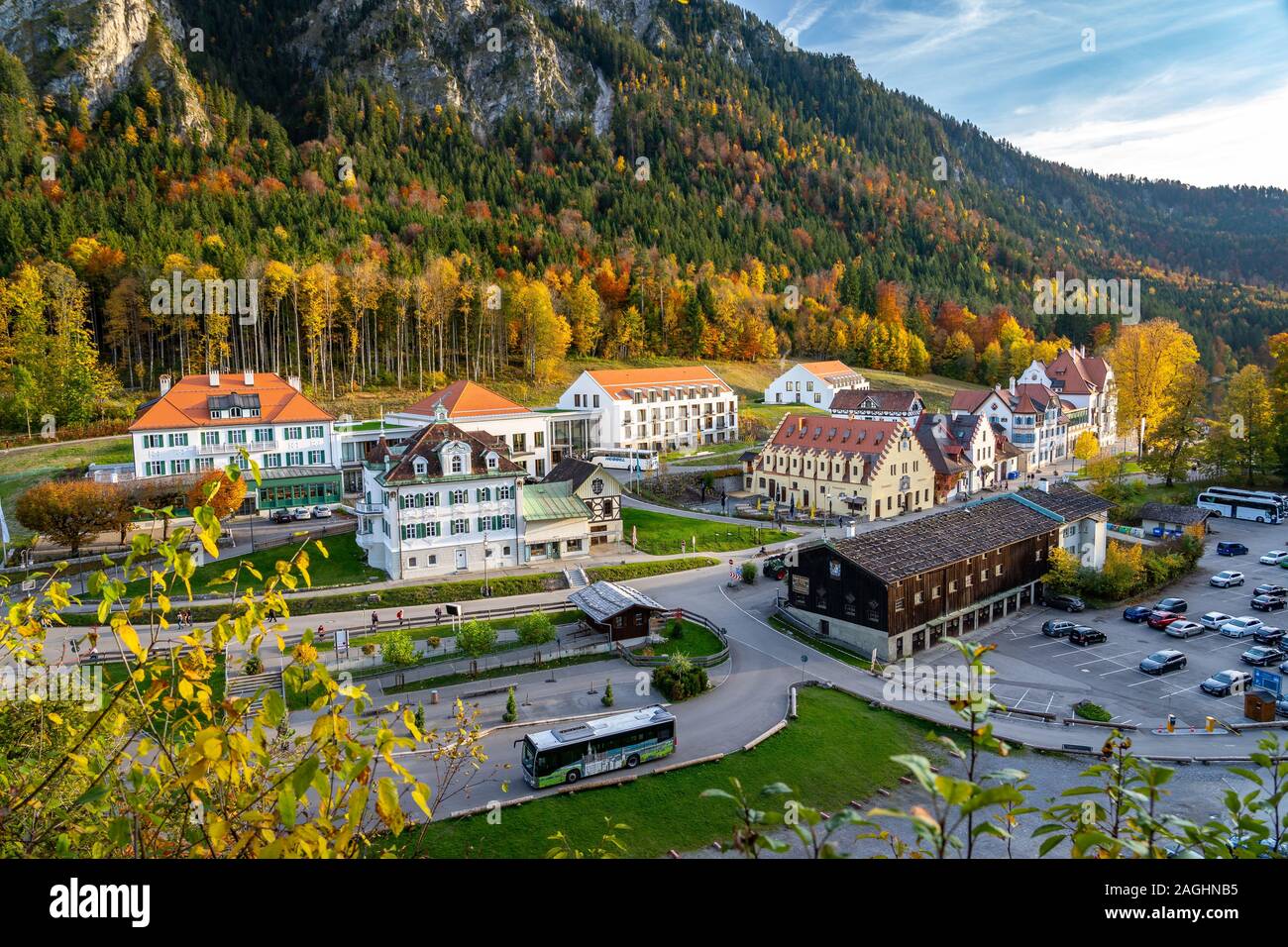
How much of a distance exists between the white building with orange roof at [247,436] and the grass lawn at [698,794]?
3484cm

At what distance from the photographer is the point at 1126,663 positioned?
34.4 metres

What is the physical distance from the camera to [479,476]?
4272 cm

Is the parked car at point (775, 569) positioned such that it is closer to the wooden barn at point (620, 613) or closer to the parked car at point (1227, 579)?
the wooden barn at point (620, 613)

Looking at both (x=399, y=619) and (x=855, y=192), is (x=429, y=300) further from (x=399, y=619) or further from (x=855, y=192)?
(x=855, y=192)

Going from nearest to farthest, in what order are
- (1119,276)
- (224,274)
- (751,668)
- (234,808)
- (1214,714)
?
(234,808) < (1214,714) < (751,668) < (224,274) < (1119,276)

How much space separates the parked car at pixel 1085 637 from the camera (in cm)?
3647

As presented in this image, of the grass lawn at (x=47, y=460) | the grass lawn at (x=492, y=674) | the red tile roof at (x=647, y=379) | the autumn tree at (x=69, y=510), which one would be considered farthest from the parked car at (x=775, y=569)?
the grass lawn at (x=47, y=460)

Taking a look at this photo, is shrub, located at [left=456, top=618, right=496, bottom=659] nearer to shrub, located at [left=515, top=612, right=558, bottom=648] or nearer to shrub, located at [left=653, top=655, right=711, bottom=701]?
shrub, located at [left=515, top=612, right=558, bottom=648]

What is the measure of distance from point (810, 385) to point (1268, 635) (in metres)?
61.5

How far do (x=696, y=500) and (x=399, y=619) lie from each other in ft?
101

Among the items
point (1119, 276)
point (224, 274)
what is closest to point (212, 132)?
point (224, 274)

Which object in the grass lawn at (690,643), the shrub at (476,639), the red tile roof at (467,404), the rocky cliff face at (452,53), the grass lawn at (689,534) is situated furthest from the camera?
the rocky cliff face at (452,53)

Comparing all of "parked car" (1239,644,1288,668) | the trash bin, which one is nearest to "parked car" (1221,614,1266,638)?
"parked car" (1239,644,1288,668)

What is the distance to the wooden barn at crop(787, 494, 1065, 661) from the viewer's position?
1377 inches
